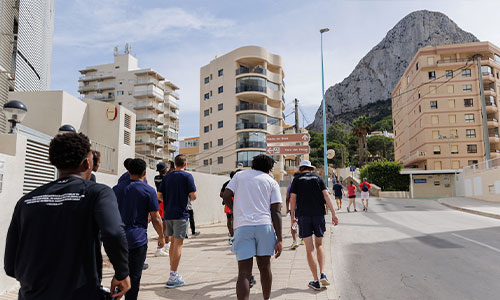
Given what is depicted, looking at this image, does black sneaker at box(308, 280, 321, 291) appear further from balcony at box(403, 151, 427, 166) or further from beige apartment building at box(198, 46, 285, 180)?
balcony at box(403, 151, 427, 166)

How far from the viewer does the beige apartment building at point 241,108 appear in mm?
49969

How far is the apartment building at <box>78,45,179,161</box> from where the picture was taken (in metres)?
66.6

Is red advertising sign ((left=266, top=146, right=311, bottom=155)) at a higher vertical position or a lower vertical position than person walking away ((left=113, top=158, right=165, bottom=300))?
higher

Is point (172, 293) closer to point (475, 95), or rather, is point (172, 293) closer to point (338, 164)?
point (475, 95)

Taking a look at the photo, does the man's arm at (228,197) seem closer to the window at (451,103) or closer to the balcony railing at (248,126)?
the balcony railing at (248,126)

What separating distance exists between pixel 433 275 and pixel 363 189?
48.6 feet

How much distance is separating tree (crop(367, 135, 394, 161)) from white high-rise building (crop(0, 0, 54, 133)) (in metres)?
80.2

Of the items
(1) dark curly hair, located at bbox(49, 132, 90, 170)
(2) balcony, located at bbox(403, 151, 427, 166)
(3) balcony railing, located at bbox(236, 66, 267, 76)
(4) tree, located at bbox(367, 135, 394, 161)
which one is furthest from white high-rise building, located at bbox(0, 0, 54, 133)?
(4) tree, located at bbox(367, 135, 394, 161)

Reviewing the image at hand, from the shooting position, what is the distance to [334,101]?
152 m

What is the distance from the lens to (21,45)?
1433 cm

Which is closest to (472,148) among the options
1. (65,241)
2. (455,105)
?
(455,105)

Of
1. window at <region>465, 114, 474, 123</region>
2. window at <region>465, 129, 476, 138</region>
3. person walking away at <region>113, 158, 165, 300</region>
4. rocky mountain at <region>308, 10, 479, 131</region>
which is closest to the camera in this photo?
person walking away at <region>113, 158, 165, 300</region>

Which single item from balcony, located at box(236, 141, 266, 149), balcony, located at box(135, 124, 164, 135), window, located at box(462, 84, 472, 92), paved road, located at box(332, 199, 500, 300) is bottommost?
paved road, located at box(332, 199, 500, 300)

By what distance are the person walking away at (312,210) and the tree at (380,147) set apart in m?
86.0
